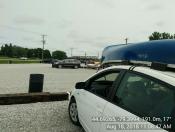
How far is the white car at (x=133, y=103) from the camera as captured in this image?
11.3 feet

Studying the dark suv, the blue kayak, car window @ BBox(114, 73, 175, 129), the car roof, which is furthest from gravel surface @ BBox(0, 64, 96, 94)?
the dark suv

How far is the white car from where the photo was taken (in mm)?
3455

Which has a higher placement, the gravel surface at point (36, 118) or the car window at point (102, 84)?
the car window at point (102, 84)

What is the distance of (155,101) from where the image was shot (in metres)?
3.71

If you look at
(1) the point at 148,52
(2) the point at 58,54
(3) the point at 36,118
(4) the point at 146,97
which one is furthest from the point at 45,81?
(2) the point at 58,54

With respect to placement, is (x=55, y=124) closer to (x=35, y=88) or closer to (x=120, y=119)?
(x=120, y=119)

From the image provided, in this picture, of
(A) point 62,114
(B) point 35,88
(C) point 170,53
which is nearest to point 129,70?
(C) point 170,53

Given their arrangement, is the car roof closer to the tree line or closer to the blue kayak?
the blue kayak

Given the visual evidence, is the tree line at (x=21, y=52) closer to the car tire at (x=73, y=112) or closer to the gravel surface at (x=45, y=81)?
the gravel surface at (x=45, y=81)

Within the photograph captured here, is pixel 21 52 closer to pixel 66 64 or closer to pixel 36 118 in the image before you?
pixel 66 64

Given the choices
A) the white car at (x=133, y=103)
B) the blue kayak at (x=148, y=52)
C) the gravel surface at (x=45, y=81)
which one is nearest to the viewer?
the white car at (x=133, y=103)

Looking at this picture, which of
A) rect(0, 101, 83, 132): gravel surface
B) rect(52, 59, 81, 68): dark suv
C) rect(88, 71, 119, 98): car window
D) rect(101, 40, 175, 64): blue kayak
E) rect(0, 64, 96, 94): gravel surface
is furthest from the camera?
rect(52, 59, 81, 68): dark suv

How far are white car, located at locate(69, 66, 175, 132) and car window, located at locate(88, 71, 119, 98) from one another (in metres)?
0.03

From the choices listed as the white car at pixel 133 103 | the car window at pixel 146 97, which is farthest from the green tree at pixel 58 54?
the car window at pixel 146 97
